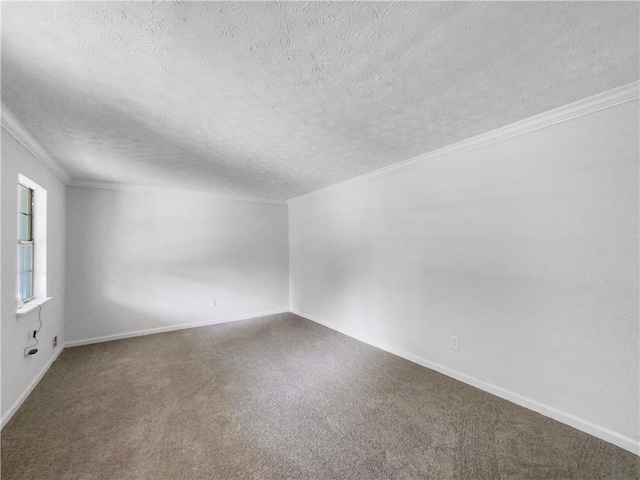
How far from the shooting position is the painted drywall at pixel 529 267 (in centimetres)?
176

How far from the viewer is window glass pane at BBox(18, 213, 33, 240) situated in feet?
8.54

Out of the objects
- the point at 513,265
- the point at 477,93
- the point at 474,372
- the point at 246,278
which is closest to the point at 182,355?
the point at 246,278

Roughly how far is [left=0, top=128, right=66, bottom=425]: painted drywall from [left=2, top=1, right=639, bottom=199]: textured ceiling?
0.30 meters

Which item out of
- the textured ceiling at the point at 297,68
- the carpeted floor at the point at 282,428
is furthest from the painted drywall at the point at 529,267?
the textured ceiling at the point at 297,68

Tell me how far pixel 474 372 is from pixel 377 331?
123 centimetres

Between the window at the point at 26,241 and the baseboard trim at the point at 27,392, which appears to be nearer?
the baseboard trim at the point at 27,392

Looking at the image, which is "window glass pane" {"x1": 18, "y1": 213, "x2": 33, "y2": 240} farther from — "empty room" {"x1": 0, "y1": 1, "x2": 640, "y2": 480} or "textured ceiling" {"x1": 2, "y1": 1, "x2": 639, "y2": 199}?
"textured ceiling" {"x1": 2, "y1": 1, "x2": 639, "y2": 199}

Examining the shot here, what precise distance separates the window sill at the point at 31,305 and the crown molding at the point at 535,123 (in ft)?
12.3

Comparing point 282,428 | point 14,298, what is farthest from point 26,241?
point 282,428

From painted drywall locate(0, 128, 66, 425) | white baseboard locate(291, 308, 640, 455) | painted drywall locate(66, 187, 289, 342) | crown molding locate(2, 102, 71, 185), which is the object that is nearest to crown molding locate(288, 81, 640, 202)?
white baseboard locate(291, 308, 640, 455)

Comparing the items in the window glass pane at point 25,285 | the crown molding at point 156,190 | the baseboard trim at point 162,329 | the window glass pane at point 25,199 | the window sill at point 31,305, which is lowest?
the baseboard trim at point 162,329

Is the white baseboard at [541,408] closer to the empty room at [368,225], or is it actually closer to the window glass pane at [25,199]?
the empty room at [368,225]

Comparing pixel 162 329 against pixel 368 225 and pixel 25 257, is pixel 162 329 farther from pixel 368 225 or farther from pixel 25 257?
pixel 368 225

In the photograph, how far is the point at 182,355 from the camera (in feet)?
10.8
